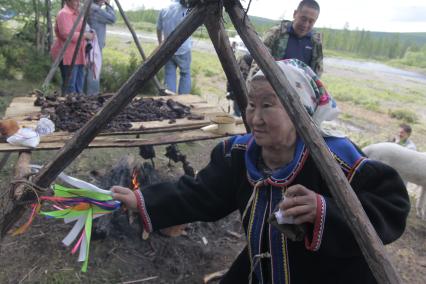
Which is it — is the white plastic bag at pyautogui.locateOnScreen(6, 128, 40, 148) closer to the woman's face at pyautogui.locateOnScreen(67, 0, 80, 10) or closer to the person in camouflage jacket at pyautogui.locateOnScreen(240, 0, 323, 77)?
the person in camouflage jacket at pyautogui.locateOnScreen(240, 0, 323, 77)

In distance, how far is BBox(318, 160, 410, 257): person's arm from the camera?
5.74 ft

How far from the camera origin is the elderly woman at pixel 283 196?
1752 millimetres

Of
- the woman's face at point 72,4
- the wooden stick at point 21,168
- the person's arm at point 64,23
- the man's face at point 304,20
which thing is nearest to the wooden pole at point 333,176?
the wooden stick at point 21,168

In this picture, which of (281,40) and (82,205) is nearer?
(82,205)

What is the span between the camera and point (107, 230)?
370cm

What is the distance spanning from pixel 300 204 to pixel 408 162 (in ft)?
14.5

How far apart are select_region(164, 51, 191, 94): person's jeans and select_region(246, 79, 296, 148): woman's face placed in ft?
17.5

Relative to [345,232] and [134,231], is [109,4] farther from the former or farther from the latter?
[345,232]

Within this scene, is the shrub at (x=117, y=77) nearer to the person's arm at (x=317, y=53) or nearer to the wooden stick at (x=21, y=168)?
the person's arm at (x=317, y=53)

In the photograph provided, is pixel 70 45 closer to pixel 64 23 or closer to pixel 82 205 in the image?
pixel 64 23

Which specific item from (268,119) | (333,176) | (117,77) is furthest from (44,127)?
(117,77)

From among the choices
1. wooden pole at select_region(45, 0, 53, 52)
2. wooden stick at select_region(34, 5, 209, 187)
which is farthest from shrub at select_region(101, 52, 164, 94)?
wooden stick at select_region(34, 5, 209, 187)

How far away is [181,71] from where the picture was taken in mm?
7195

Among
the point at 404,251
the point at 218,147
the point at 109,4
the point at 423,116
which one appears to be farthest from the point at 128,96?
the point at 423,116
